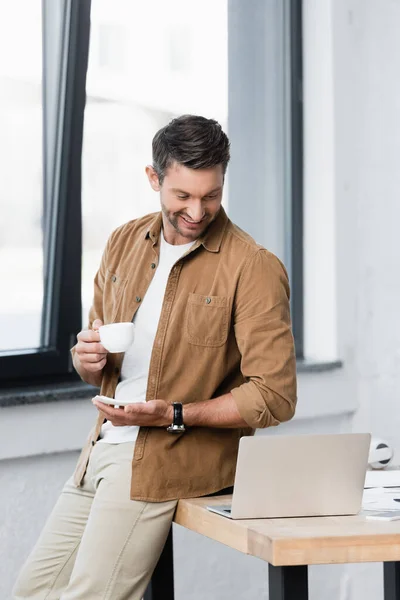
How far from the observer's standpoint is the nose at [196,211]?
192 centimetres

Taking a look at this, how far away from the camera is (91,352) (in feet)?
6.38

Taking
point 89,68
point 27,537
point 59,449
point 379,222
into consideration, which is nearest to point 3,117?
point 89,68

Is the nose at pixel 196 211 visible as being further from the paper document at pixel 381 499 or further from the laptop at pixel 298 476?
the paper document at pixel 381 499

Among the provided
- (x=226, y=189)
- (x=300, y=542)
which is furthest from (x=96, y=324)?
(x=226, y=189)

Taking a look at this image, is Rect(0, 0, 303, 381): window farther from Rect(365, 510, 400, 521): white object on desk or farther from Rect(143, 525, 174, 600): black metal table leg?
Rect(365, 510, 400, 521): white object on desk

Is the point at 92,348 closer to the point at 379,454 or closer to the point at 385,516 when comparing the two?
the point at 385,516

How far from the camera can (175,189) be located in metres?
1.92

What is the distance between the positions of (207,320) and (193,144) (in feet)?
1.13

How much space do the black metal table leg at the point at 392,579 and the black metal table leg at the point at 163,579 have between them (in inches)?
19.0

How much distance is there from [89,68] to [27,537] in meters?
1.35

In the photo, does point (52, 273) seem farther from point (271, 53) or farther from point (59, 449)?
point (271, 53)

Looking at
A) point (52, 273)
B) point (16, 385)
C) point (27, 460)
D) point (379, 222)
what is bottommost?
point (27, 460)

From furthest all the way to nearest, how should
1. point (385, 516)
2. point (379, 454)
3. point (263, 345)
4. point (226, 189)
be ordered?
point (226, 189)
point (379, 454)
point (263, 345)
point (385, 516)

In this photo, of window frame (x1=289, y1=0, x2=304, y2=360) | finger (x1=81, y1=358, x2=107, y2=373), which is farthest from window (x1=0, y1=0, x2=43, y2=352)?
window frame (x1=289, y1=0, x2=304, y2=360)
